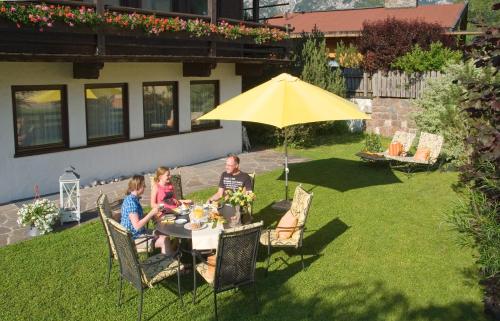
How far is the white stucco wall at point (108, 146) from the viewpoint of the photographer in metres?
11.2

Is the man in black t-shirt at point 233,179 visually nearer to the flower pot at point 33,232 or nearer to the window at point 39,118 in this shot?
the flower pot at point 33,232

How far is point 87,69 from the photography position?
11.8 meters

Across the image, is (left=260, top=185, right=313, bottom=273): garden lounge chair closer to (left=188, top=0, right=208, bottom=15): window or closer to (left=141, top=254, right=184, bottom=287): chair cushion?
(left=141, top=254, right=184, bottom=287): chair cushion

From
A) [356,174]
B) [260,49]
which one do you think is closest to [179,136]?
[260,49]

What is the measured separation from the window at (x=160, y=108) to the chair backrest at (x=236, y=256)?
8537 millimetres

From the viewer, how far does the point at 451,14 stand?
101 feet

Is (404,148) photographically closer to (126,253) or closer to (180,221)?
(180,221)

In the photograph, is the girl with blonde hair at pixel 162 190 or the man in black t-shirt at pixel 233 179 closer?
the girl with blonde hair at pixel 162 190

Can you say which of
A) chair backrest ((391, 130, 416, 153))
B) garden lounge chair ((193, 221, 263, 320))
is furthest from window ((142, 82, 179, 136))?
garden lounge chair ((193, 221, 263, 320))

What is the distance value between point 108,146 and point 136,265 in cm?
758

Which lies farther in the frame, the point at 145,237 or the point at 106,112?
the point at 106,112

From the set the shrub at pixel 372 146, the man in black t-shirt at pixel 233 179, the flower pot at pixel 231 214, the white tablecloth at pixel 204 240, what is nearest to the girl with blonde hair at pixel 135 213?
the white tablecloth at pixel 204 240

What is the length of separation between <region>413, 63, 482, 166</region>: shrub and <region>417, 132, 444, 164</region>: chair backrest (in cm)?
36

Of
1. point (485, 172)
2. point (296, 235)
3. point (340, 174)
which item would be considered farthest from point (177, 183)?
point (340, 174)
